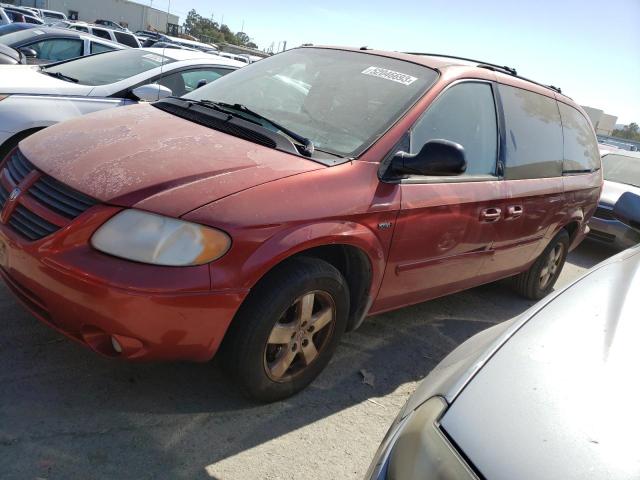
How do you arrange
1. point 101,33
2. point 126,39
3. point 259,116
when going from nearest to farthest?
point 259,116, point 126,39, point 101,33

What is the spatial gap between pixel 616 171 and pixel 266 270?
849 cm

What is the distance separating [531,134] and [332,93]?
164cm

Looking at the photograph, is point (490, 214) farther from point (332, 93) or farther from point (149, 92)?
point (149, 92)

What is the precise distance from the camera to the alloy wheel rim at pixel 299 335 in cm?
266

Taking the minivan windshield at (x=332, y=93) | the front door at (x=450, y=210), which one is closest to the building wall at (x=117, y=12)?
the minivan windshield at (x=332, y=93)

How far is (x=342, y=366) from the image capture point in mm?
3312

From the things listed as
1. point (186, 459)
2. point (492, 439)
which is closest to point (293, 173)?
point (186, 459)

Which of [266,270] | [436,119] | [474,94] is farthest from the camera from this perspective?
[474,94]

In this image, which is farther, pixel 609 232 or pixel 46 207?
pixel 609 232

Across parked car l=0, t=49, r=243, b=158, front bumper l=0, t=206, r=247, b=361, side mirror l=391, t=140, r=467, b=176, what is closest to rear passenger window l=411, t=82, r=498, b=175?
side mirror l=391, t=140, r=467, b=176

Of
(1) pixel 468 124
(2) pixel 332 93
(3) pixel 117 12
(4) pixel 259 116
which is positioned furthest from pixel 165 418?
(3) pixel 117 12

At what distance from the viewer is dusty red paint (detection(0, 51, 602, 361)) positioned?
7.26ft

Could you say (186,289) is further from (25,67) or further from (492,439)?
(25,67)

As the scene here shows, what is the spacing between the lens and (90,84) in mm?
5156
